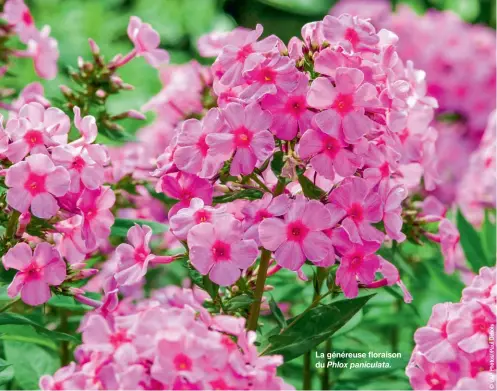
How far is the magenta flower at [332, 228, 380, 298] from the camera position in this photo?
3.96ft

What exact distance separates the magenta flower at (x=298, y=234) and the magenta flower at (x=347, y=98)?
4.3 inches

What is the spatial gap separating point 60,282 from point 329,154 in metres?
0.43

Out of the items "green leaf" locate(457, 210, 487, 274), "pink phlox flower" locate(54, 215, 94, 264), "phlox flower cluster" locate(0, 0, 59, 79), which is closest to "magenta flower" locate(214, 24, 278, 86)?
"pink phlox flower" locate(54, 215, 94, 264)

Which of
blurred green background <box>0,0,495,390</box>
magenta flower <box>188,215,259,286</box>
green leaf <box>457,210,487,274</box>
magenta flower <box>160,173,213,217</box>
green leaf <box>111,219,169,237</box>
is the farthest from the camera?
green leaf <box>457,210,487,274</box>

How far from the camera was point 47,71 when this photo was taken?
190 cm

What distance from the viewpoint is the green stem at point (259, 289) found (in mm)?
1266

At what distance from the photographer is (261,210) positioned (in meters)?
1.22

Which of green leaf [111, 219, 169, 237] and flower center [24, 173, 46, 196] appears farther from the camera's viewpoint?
green leaf [111, 219, 169, 237]

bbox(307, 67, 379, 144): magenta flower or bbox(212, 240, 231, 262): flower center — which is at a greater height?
bbox(307, 67, 379, 144): magenta flower

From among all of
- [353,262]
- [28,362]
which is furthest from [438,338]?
[28,362]

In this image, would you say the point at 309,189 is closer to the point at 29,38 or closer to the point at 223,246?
the point at 223,246

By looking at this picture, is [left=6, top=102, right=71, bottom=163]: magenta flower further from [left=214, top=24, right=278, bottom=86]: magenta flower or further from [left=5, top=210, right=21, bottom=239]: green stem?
[left=214, top=24, right=278, bottom=86]: magenta flower

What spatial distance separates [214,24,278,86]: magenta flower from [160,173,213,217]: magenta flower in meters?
0.14

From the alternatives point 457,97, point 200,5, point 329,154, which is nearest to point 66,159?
point 329,154
